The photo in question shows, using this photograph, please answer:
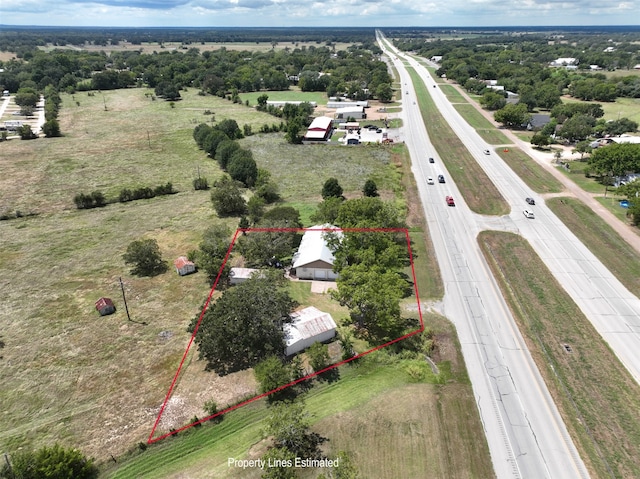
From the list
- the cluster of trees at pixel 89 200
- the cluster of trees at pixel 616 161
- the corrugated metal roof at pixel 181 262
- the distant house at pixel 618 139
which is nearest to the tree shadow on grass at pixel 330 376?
the corrugated metal roof at pixel 181 262

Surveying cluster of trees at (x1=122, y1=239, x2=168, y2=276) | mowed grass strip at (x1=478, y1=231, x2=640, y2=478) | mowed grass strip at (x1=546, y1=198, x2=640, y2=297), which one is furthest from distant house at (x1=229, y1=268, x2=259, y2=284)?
mowed grass strip at (x1=546, y1=198, x2=640, y2=297)

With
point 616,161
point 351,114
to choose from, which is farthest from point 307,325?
point 351,114

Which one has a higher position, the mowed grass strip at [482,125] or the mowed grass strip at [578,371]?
the mowed grass strip at [578,371]

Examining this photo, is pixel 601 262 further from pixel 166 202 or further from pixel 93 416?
pixel 166 202

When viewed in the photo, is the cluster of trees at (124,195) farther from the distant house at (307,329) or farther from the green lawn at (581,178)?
the green lawn at (581,178)

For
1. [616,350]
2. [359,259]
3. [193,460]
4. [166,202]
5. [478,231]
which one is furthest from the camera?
[166,202]

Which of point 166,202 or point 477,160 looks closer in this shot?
point 166,202

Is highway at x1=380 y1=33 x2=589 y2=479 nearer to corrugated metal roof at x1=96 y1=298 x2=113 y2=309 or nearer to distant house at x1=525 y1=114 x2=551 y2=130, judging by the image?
corrugated metal roof at x1=96 y1=298 x2=113 y2=309

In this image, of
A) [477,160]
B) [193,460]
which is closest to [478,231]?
[477,160]
